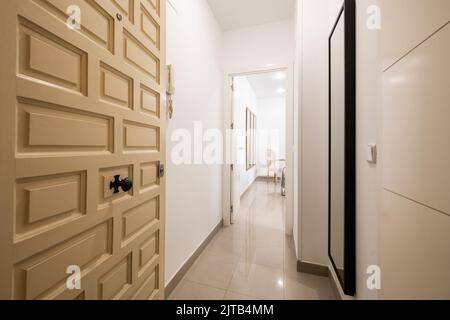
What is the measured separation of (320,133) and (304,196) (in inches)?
26.2

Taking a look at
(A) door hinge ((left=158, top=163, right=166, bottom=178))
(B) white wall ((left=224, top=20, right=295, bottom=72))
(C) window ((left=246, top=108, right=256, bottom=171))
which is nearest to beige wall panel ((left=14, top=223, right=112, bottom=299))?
(A) door hinge ((left=158, top=163, right=166, bottom=178))

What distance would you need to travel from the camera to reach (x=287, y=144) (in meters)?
2.80

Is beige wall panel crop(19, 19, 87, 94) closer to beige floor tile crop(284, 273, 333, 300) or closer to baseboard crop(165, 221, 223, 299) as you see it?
baseboard crop(165, 221, 223, 299)

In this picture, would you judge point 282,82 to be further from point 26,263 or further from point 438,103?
point 26,263

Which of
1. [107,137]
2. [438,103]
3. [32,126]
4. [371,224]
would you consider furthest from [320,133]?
[32,126]

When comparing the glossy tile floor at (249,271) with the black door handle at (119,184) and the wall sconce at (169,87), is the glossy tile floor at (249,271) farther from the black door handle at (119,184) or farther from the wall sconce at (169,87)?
the wall sconce at (169,87)

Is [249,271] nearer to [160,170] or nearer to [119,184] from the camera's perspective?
[160,170]

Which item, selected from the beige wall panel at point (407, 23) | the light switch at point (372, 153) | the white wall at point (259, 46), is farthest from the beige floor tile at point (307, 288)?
the white wall at point (259, 46)

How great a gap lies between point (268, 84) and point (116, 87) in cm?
542

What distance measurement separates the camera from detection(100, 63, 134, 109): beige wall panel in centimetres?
83

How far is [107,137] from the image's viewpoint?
85 centimetres

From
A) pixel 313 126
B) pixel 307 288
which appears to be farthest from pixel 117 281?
pixel 313 126

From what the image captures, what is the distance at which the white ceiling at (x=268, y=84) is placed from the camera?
491 centimetres
